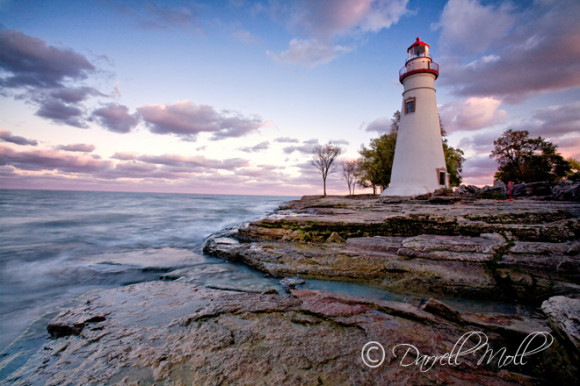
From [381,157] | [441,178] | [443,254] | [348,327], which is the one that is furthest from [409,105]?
[348,327]

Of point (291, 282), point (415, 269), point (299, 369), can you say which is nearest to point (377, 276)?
point (415, 269)

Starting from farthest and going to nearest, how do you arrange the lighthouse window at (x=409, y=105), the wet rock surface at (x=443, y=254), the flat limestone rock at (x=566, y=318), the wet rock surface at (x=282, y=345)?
the lighthouse window at (x=409, y=105), the wet rock surface at (x=443, y=254), the wet rock surface at (x=282, y=345), the flat limestone rock at (x=566, y=318)

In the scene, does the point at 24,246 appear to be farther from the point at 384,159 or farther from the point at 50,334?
the point at 384,159

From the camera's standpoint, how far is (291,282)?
→ 4.54 metres

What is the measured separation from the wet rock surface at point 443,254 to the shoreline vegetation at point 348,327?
1.0 inches

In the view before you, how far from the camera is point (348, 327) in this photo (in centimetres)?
263

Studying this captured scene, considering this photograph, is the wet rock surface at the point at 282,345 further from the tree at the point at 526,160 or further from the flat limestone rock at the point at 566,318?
the tree at the point at 526,160

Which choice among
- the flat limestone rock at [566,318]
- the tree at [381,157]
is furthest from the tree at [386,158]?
the flat limestone rock at [566,318]

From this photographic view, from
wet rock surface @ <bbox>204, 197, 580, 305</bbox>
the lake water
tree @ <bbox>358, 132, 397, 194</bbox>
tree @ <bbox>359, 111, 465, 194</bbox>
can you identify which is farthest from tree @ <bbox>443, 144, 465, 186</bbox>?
the lake water

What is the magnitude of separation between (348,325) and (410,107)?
818 inches

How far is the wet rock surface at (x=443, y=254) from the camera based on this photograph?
151 inches

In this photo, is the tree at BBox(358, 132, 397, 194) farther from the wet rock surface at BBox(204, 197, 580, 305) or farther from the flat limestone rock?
the flat limestone rock

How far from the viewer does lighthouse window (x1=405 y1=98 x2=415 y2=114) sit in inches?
755

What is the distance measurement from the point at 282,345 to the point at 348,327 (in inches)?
30.9
